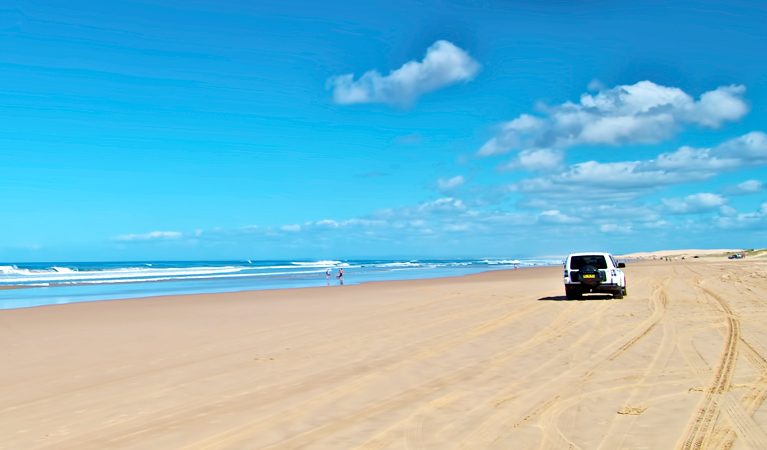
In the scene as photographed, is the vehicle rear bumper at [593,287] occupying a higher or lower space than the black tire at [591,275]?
lower

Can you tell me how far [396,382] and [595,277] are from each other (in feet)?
47.9

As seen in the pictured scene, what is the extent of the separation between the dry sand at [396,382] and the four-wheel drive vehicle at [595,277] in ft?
14.1

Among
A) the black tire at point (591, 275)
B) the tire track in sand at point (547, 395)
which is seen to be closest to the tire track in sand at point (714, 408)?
the tire track in sand at point (547, 395)

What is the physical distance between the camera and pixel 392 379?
Result: 8359 millimetres

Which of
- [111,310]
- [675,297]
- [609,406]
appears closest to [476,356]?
[609,406]

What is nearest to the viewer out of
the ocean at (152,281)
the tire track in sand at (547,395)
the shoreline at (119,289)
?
the tire track in sand at (547,395)

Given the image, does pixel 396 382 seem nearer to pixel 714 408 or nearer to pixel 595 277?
pixel 714 408

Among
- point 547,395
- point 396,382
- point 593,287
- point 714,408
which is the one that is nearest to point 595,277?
point 593,287

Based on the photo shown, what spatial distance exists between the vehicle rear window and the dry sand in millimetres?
5123

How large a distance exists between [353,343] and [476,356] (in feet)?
9.32

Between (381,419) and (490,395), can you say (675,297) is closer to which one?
(490,395)

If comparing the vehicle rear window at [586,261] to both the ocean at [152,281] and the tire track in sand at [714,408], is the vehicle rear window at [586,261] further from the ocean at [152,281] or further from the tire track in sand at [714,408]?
the ocean at [152,281]

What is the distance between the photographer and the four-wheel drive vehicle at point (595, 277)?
20.6 metres

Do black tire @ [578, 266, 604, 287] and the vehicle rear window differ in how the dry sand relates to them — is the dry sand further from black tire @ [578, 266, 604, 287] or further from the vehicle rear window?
the vehicle rear window
